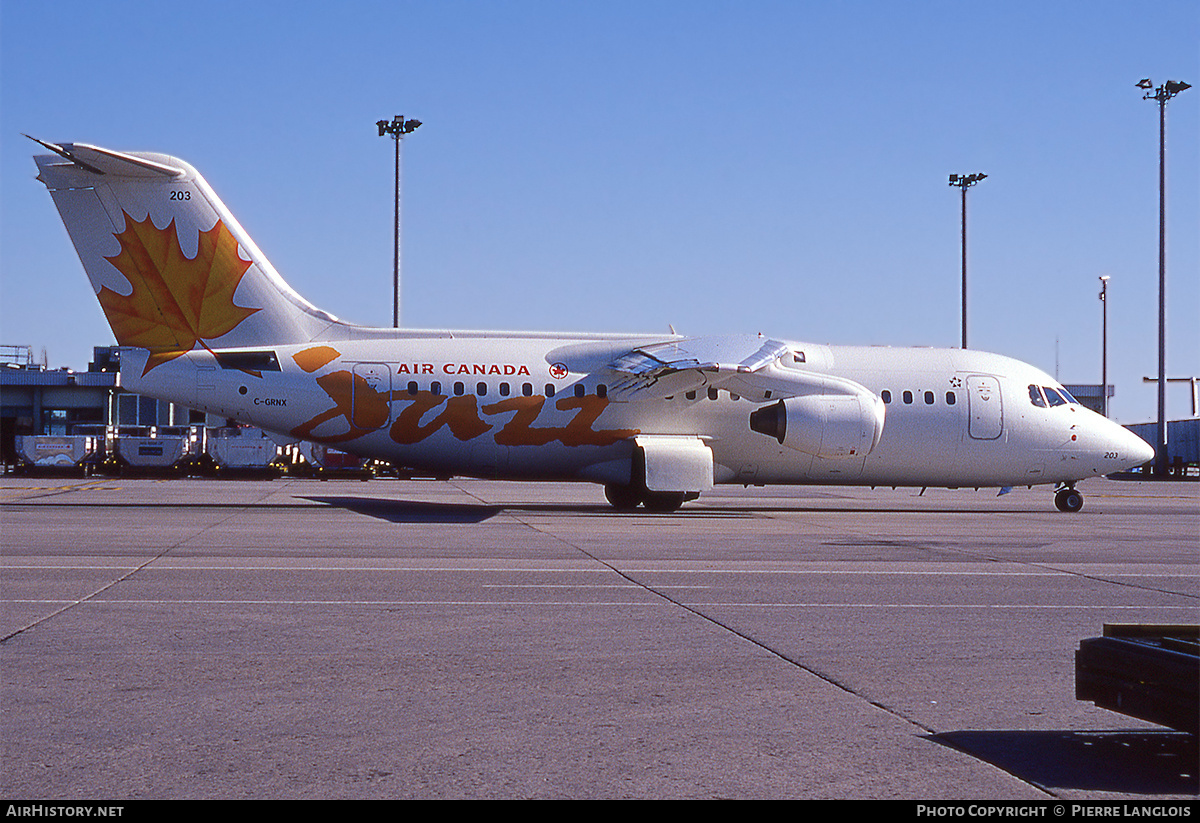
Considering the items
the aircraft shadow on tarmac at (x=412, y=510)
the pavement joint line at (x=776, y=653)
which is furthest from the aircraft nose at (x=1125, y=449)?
the pavement joint line at (x=776, y=653)

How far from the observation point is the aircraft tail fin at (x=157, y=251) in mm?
24516

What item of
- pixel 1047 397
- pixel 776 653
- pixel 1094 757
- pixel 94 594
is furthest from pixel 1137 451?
pixel 1094 757

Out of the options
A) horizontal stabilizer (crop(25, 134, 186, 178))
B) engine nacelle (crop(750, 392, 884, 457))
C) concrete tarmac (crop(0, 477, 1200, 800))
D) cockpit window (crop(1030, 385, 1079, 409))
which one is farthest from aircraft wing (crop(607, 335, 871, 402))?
horizontal stabilizer (crop(25, 134, 186, 178))

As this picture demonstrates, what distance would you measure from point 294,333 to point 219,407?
Answer: 2.33 metres

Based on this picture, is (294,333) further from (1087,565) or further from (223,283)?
(1087,565)

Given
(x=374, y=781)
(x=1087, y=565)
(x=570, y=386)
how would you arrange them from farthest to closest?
(x=570, y=386)
(x=1087, y=565)
(x=374, y=781)

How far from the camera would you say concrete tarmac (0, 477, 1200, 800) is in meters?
5.33

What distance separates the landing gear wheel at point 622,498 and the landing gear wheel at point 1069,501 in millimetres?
10716

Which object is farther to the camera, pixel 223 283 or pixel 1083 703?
pixel 223 283

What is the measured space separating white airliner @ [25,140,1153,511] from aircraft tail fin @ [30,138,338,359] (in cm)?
3

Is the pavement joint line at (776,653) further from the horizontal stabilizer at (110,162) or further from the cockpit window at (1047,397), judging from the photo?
the cockpit window at (1047,397)

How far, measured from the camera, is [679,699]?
6.93 m

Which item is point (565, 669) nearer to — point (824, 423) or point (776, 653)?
point (776, 653)

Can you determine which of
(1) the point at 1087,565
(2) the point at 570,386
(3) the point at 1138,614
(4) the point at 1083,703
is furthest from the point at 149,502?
(4) the point at 1083,703
